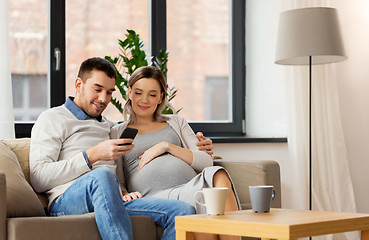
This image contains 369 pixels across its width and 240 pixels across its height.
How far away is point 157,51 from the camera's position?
3.95 metres

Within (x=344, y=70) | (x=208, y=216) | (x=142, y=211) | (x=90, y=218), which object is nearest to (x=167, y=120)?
(x=142, y=211)

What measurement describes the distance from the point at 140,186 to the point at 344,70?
6.83 ft

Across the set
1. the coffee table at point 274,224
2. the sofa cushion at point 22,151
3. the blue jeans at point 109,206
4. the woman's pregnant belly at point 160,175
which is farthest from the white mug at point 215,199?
the sofa cushion at point 22,151

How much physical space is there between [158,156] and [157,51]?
1282 millimetres

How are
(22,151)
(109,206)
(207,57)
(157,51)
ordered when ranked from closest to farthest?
(109,206) < (22,151) < (157,51) < (207,57)

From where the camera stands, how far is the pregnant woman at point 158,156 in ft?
8.50

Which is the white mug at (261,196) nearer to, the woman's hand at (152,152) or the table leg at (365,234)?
the table leg at (365,234)

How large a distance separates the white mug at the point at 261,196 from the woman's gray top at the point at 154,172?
0.78 meters

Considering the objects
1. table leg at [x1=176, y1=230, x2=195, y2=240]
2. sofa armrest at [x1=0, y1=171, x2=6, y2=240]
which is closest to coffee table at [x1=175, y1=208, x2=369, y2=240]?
table leg at [x1=176, y1=230, x2=195, y2=240]

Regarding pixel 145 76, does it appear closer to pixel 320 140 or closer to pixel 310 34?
pixel 310 34

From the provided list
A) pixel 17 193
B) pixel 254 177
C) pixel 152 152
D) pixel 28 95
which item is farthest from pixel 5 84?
pixel 254 177

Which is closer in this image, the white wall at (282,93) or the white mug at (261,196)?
the white mug at (261,196)

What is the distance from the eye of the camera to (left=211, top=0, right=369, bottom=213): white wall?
402 cm

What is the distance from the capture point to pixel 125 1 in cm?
392
